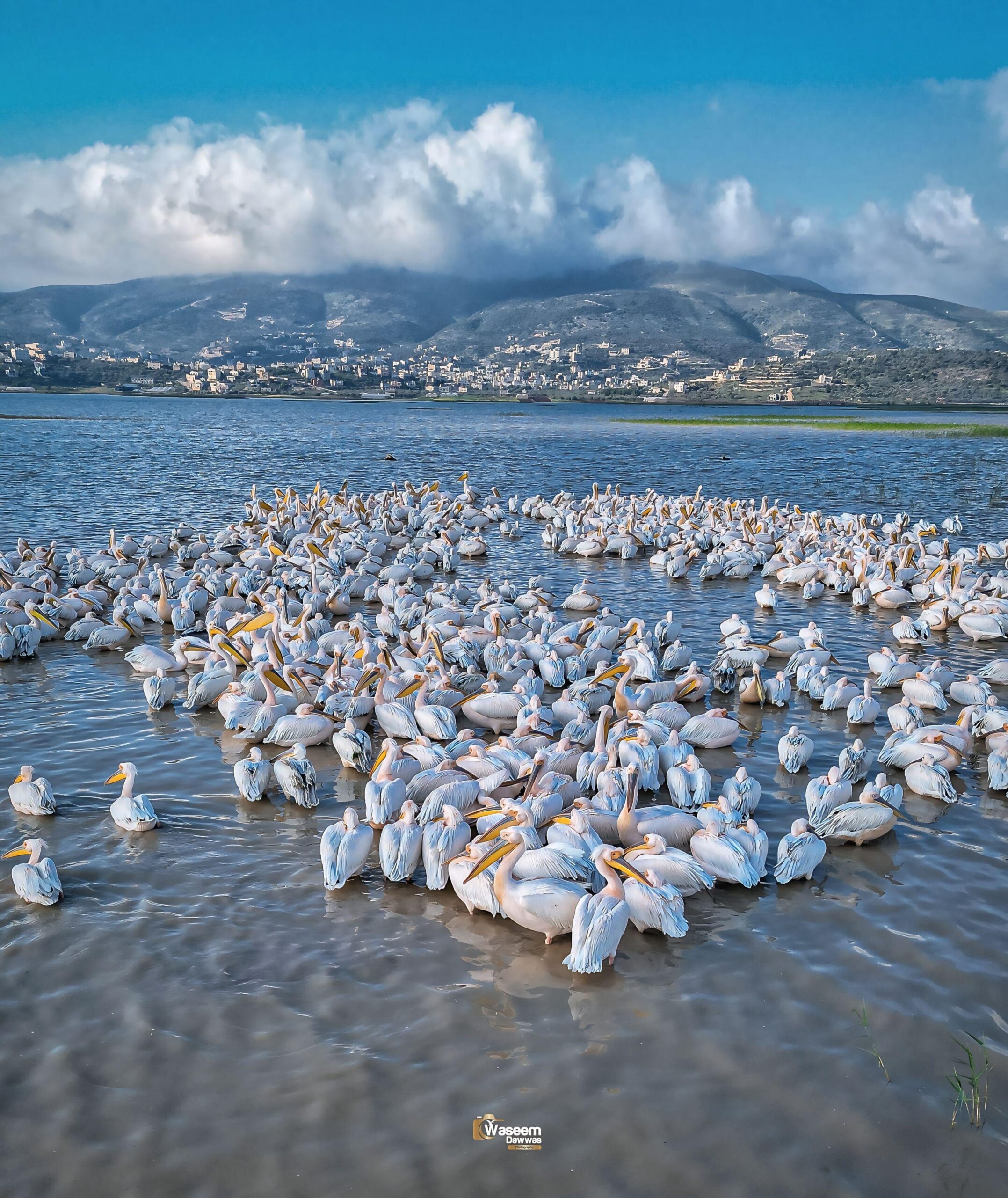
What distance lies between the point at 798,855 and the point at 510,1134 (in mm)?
3418

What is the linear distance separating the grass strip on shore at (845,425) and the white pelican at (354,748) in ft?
207

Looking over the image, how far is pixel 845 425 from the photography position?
71.6 metres

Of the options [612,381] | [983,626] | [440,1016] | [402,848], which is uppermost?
[612,381]

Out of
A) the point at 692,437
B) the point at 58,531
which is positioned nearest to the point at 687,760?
the point at 58,531

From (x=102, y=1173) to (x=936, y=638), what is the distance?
44.3 feet

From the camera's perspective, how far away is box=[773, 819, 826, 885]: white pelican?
714cm

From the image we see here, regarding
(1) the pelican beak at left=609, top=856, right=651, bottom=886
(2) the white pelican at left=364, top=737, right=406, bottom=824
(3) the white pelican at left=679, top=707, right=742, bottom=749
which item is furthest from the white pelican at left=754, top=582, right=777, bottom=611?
(1) the pelican beak at left=609, top=856, right=651, bottom=886

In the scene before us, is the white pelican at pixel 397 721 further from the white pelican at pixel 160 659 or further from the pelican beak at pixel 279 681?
the white pelican at pixel 160 659

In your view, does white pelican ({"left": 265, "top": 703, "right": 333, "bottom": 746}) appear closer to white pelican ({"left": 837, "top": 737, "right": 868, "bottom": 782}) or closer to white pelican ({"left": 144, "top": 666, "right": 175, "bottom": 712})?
white pelican ({"left": 144, "top": 666, "right": 175, "bottom": 712})

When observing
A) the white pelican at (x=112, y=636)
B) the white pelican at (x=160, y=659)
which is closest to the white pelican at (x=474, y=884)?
the white pelican at (x=160, y=659)

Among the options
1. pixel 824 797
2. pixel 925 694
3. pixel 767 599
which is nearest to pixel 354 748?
pixel 824 797

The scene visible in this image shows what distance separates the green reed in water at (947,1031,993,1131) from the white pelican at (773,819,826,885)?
179cm

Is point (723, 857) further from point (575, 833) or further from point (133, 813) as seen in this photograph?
point (133, 813)

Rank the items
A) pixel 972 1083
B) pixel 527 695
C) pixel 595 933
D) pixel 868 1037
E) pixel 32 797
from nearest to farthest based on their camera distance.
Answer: pixel 972 1083 < pixel 868 1037 < pixel 595 933 < pixel 32 797 < pixel 527 695
